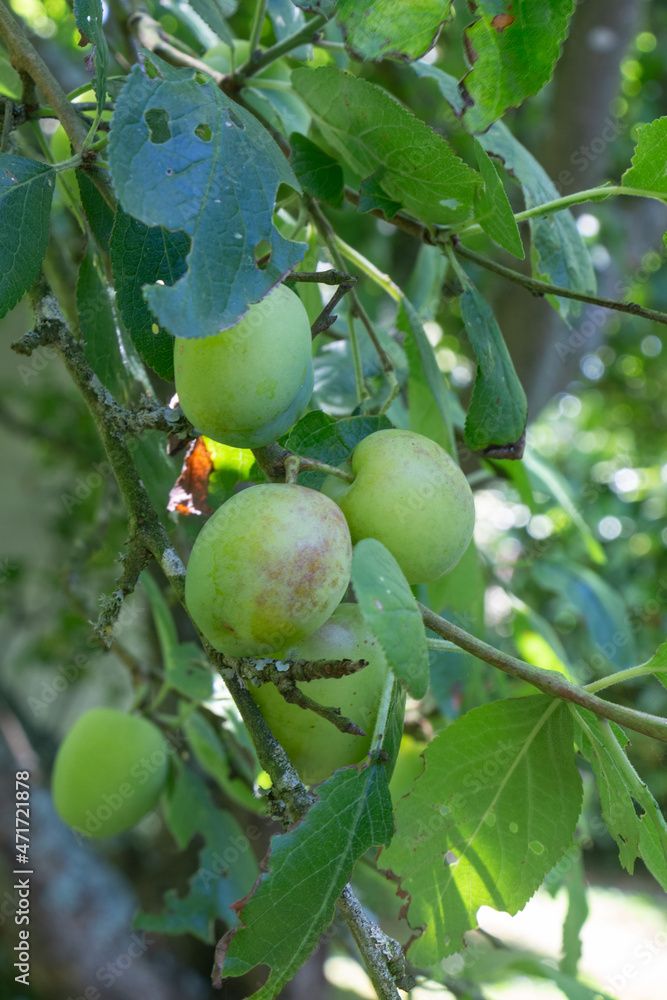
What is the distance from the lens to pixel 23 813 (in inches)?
60.6

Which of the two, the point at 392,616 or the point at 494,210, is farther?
the point at 494,210

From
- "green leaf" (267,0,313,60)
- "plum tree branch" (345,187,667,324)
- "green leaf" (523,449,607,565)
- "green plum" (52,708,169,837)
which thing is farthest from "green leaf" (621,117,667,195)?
"green plum" (52,708,169,837)

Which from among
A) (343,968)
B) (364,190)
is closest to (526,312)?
(364,190)

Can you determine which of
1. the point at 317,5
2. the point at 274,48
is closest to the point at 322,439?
the point at 317,5

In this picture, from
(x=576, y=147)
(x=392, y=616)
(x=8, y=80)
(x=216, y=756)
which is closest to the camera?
(x=392, y=616)

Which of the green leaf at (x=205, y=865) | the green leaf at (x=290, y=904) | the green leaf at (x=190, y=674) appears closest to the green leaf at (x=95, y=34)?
the green leaf at (x=290, y=904)

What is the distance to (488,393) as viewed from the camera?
0.71m

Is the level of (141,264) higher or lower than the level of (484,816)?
higher

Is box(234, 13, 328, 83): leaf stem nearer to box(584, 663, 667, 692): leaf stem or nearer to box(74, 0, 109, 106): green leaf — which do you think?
box(74, 0, 109, 106): green leaf

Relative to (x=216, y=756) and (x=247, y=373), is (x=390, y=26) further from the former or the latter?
(x=216, y=756)

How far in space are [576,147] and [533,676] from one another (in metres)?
1.80

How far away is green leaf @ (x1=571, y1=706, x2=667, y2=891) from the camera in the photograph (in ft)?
1.77

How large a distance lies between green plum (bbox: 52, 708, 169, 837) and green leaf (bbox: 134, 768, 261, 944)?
59 millimetres

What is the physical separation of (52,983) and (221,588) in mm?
1401
